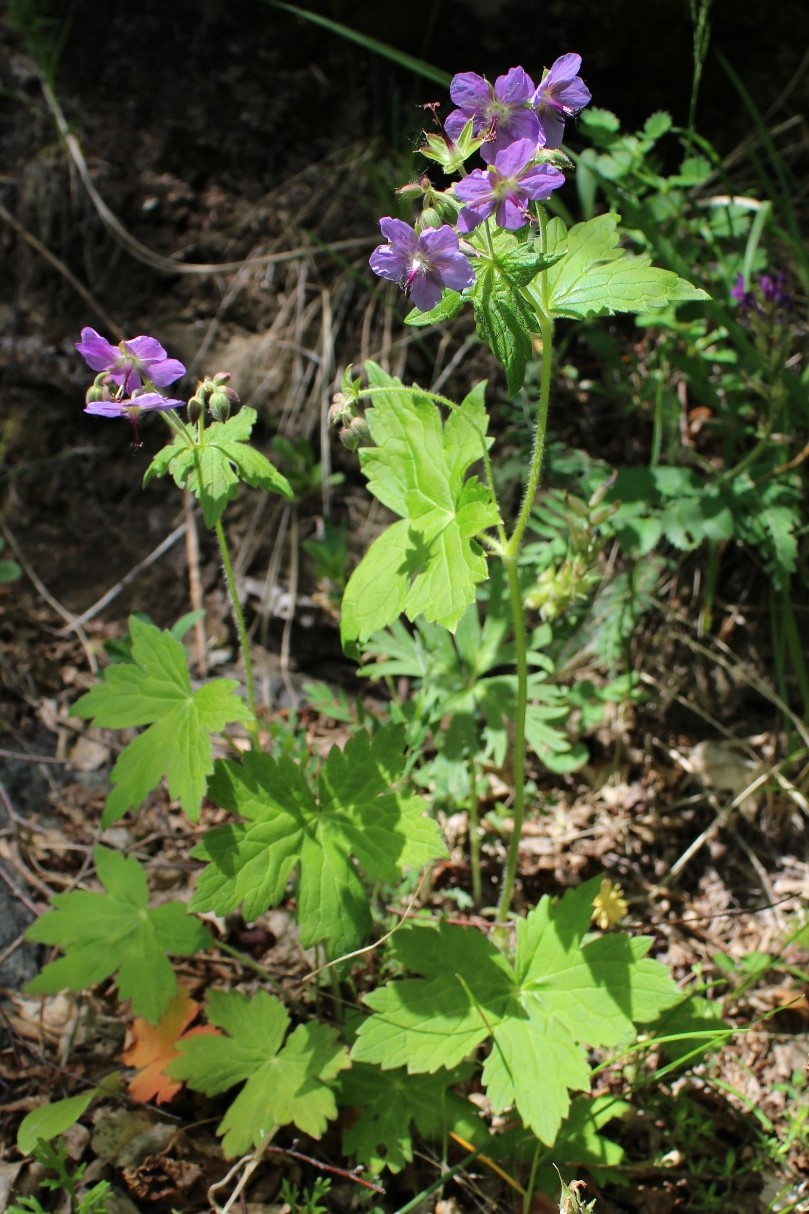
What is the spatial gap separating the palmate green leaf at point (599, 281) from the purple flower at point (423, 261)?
254 mm

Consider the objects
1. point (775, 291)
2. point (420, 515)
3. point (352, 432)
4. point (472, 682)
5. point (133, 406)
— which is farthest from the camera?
point (775, 291)

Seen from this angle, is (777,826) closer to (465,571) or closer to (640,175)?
(465,571)

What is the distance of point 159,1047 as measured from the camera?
7.87ft

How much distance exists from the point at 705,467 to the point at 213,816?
2134 mm

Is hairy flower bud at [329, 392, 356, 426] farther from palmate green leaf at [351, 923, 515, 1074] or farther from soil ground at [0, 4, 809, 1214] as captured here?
soil ground at [0, 4, 809, 1214]

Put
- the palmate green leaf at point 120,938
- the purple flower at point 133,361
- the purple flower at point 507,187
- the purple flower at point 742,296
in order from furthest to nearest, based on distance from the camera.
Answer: the purple flower at point 742,296 < the palmate green leaf at point 120,938 < the purple flower at point 133,361 < the purple flower at point 507,187

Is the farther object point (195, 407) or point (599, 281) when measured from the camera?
point (195, 407)

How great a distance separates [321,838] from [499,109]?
5.29 ft

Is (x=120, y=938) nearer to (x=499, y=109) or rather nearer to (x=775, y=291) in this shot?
(x=499, y=109)

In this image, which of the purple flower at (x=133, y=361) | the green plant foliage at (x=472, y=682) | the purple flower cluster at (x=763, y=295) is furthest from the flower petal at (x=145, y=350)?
the purple flower cluster at (x=763, y=295)

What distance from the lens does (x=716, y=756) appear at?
3.18 meters

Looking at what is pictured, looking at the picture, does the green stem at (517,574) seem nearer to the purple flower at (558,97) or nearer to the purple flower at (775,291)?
the purple flower at (558,97)

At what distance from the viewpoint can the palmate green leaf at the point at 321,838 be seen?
2.06 metres

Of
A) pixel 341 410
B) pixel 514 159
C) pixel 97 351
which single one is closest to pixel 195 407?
pixel 97 351
